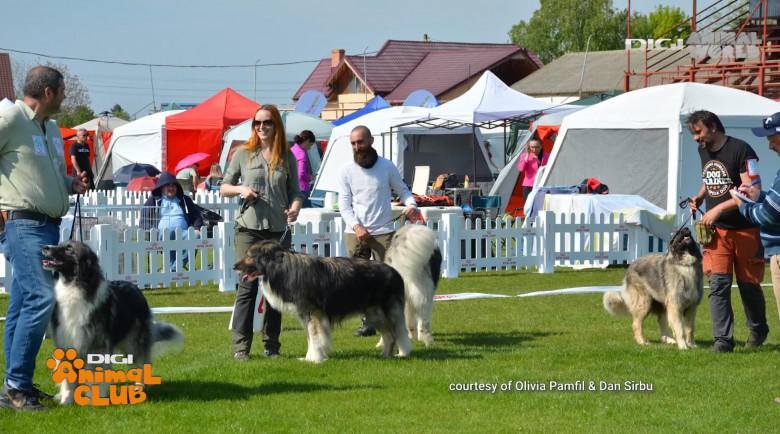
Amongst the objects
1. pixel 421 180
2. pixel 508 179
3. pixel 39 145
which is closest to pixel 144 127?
pixel 421 180

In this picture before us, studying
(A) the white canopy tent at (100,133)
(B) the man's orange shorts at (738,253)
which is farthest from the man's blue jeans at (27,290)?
(A) the white canopy tent at (100,133)

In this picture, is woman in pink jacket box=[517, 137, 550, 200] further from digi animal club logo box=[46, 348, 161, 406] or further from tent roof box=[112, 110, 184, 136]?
tent roof box=[112, 110, 184, 136]

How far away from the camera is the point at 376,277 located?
681 cm

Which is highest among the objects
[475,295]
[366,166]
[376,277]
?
[366,166]

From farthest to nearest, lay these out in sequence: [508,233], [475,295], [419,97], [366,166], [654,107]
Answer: [419,97] → [654,107] → [508,233] → [475,295] → [366,166]

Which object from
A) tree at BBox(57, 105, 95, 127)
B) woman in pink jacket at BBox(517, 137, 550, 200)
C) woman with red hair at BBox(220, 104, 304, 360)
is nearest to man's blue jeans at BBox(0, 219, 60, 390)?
woman with red hair at BBox(220, 104, 304, 360)

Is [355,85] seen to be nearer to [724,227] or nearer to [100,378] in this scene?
[724,227]

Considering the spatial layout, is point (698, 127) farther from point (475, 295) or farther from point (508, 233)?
point (508, 233)

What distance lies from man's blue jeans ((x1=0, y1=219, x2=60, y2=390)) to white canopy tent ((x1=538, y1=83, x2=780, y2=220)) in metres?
11.6

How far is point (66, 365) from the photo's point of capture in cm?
511

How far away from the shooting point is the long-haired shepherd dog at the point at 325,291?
21.1 ft

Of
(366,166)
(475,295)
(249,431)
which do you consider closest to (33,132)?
(249,431)

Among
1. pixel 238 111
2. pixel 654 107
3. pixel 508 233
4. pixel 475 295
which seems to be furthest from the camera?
pixel 238 111

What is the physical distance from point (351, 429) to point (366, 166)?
332 cm
